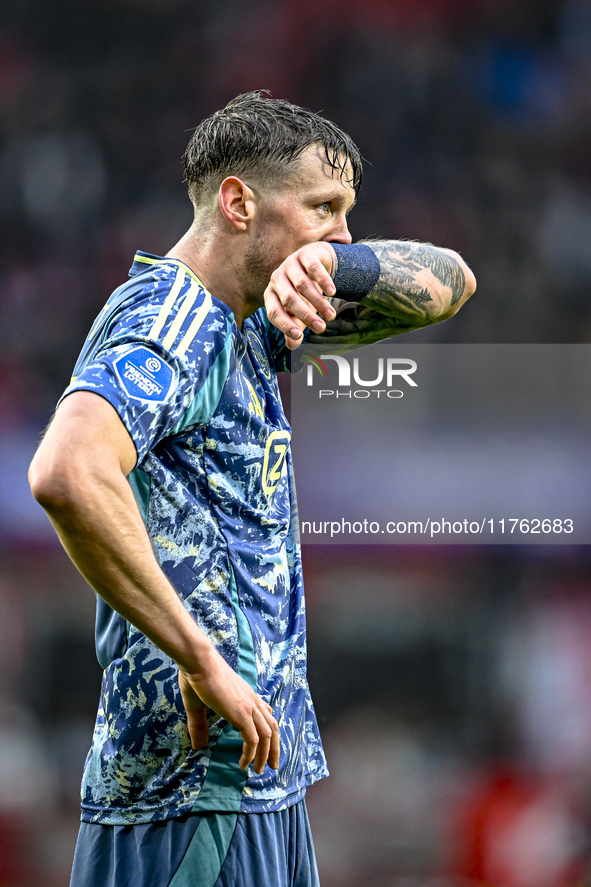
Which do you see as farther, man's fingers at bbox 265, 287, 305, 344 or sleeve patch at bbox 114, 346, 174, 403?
man's fingers at bbox 265, 287, 305, 344

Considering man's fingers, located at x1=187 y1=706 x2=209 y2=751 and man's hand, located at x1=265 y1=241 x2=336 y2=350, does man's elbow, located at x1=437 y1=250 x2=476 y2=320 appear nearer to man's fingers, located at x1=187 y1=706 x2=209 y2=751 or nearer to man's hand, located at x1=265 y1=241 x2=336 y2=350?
man's hand, located at x1=265 y1=241 x2=336 y2=350

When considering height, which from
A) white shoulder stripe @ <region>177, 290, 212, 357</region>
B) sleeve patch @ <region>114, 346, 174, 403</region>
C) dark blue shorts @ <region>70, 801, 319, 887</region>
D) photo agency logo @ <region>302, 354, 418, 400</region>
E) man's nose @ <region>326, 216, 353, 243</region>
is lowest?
dark blue shorts @ <region>70, 801, 319, 887</region>

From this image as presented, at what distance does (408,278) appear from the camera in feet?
4.22

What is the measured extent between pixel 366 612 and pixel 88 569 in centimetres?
124

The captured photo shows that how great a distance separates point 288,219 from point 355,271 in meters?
0.12

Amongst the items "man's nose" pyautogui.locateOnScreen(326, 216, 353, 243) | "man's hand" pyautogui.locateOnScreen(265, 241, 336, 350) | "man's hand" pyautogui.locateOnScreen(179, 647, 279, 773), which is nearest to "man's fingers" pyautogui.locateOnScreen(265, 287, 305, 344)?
"man's hand" pyautogui.locateOnScreen(265, 241, 336, 350)

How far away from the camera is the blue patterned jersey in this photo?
36.8 inches

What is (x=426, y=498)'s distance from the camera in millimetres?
1971

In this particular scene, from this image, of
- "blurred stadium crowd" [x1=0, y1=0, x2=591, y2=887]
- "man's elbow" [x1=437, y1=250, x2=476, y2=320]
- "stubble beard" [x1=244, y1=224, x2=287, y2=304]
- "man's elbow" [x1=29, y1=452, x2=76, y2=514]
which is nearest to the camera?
"man's elbow" [x1=29, y1=452, x2=76, y2=514]

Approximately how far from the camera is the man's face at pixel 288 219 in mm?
1123

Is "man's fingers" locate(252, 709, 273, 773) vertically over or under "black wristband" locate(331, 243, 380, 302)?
under

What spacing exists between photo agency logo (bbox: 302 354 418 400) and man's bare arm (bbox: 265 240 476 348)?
60 cm

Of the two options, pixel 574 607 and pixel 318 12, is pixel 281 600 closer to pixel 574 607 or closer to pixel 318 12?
pixel 574 607

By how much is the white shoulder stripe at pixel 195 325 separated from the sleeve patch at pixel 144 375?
0.04m
